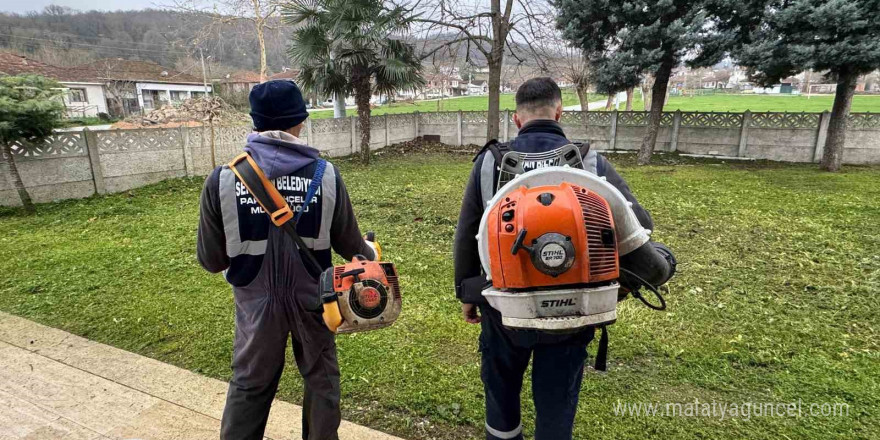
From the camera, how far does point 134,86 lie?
138ft

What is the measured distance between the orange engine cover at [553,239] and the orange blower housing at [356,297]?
53 centimetres

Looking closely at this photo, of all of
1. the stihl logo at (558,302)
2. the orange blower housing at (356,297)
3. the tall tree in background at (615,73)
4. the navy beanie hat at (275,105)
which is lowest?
the orange blower housing at (356,297)

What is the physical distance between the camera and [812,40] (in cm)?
966

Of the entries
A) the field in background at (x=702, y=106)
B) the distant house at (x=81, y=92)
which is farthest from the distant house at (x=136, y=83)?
the field in background at (x=702, y=106)

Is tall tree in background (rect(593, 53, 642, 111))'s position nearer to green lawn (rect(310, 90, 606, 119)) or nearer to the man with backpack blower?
the man with backpack blower

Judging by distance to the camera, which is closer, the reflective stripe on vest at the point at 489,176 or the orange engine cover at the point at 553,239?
the orange engine cover at the point at 553,239

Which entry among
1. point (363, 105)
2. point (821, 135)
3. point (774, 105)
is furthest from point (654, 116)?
point (774, 105)

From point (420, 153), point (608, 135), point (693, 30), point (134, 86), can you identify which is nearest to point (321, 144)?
point (420, 153)

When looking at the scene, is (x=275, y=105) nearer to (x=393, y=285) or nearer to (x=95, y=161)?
(x=393, y=285)

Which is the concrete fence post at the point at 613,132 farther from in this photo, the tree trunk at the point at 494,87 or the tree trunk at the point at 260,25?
the tree trunk at the point at 260,25

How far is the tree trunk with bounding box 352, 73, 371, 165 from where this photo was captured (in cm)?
1233

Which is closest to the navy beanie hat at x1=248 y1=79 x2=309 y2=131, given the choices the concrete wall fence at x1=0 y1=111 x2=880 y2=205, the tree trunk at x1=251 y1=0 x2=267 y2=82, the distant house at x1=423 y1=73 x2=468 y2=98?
the concrete wall fence at x1=0 y1=111 x2=880 y2=205

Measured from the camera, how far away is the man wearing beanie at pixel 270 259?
1772mm

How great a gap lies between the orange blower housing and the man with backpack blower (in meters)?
0.37
